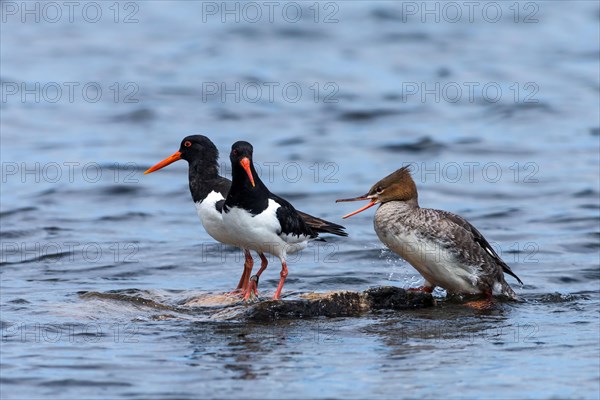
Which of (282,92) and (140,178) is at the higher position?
(282,92)

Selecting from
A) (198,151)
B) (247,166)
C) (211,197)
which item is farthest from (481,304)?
(198,151)

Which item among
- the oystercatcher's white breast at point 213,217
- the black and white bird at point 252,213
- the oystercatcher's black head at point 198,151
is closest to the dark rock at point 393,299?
the black and white bird at point 252,213

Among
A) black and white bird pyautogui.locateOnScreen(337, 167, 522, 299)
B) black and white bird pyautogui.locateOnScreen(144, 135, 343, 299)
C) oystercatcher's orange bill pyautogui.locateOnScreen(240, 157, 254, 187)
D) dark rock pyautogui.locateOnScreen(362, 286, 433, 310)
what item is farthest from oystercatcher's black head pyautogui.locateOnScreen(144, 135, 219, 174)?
dark rock pyautogui.locateOnScreen(362, 286, 433, 310)

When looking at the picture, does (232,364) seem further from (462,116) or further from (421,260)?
(462,116)

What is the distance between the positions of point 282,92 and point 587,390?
56.6 feet

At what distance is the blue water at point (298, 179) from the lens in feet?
28.0

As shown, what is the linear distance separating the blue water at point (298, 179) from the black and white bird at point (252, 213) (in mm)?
893

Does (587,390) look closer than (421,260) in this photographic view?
Yes

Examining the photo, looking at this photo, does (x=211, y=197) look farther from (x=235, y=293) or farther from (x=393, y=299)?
(x=393, y=299)

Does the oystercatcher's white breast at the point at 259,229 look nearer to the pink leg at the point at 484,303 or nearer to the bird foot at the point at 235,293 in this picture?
the bird foot at the point at 235,293

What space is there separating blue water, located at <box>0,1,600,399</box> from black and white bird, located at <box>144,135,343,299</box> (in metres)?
0.65

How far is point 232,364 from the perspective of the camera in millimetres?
8523

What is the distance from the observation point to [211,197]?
11000mm

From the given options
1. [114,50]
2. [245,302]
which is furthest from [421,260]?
[114,50]
